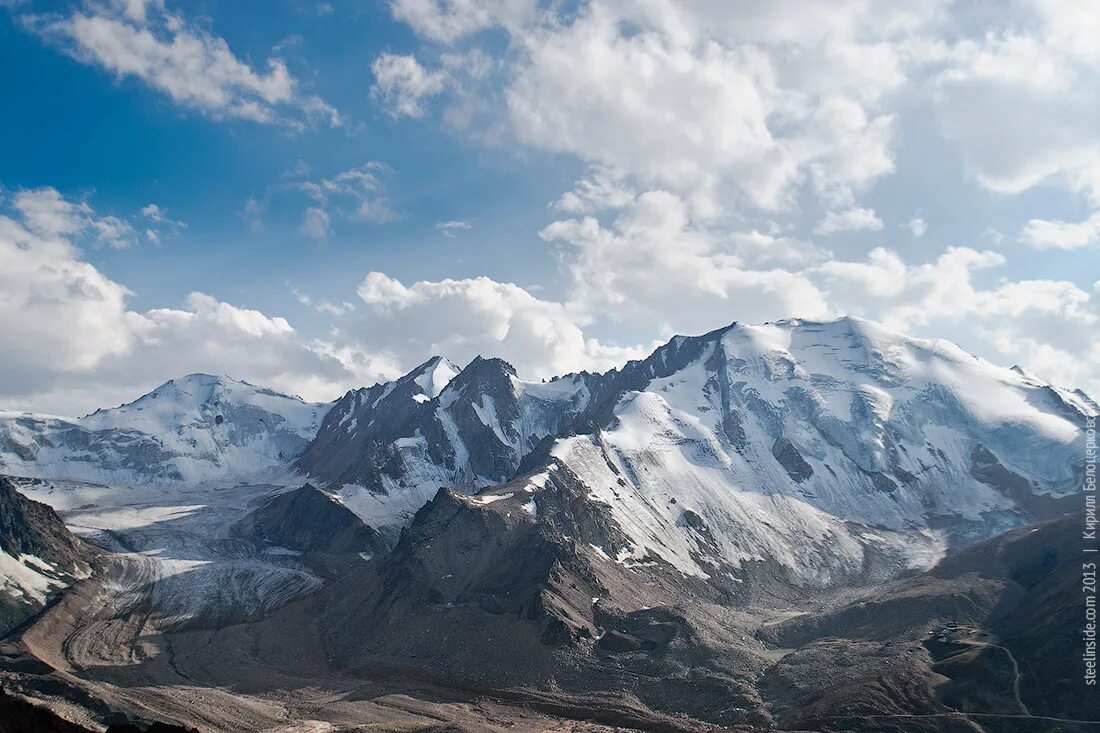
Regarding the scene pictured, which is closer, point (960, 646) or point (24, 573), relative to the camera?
point (960, 646)

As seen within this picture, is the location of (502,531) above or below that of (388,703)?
above

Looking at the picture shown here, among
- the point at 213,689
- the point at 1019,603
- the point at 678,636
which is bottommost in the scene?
the point at 213,689

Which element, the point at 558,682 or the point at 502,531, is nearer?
the point at 558,682

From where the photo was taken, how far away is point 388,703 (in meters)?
122

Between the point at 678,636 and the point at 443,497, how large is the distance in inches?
2832

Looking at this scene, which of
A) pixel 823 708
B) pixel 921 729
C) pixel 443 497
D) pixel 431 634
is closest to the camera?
pixel 921 729

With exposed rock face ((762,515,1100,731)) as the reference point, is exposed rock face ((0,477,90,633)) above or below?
below

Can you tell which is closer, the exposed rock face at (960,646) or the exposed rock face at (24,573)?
the exposed rock face at (960,646)

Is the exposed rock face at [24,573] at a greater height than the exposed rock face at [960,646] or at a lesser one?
lesser

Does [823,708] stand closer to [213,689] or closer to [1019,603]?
[1019,603]

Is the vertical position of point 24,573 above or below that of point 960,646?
below

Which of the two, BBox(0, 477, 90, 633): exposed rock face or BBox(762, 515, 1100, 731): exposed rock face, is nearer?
BBox(762, 515, 1100, 731): exposed rock face

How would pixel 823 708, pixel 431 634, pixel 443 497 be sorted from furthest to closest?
A: pixel 443 497 → pixel 431 634 → pixel 823 708

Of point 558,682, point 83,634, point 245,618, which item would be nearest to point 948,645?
point 558,682
